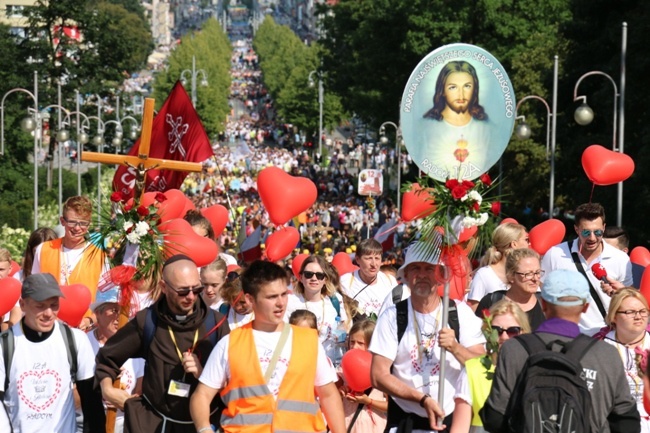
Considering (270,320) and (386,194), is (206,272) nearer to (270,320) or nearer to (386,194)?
(270,320)

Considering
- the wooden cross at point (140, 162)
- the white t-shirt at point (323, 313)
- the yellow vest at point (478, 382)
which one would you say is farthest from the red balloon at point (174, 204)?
the yellow vest at point (478, 382)

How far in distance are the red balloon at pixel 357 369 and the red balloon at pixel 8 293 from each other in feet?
7.44

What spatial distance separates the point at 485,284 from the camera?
11164 millimetres

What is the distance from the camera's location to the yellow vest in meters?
7.71

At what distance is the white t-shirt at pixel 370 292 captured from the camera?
1327 cm

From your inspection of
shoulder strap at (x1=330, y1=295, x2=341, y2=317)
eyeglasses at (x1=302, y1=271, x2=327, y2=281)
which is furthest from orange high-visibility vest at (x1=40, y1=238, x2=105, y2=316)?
shoulder strap at (x1=330, y1=295, x2=341, y2=317)

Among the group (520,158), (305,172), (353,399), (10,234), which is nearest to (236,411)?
(353,399)

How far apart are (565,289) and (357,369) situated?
114 inches

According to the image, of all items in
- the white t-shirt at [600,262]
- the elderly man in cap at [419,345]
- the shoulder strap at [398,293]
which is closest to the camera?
the elderly man in cap at [419,345]

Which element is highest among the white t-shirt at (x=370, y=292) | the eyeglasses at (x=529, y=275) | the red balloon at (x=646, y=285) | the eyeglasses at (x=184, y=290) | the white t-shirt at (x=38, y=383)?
the eyeglasses at (x=184, y=290)

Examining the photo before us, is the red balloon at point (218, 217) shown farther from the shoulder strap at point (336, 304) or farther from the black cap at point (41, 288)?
the black cap at point (41, 288)

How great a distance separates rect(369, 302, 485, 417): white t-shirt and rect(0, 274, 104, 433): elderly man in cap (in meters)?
1.58

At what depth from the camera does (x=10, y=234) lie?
33844 millimetres

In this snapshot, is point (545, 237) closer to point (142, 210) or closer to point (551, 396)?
point (142, 210)
